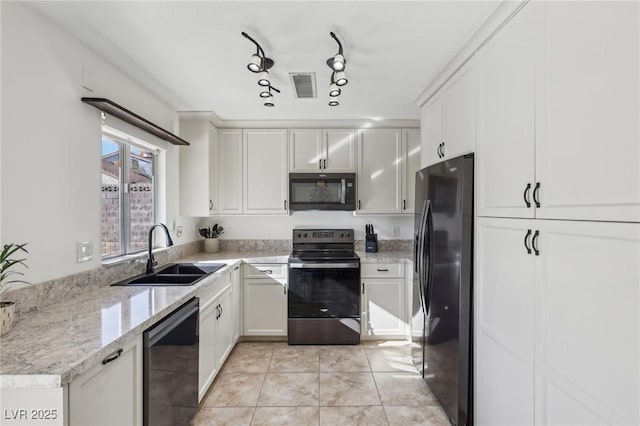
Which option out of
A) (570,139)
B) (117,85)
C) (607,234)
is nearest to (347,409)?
(607,234)

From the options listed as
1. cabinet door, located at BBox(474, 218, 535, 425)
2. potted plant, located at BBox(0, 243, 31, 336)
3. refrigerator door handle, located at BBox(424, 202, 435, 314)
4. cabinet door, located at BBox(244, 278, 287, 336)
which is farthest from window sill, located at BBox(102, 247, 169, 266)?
cabinet door, located at BBox(474, 218, 535, 425)

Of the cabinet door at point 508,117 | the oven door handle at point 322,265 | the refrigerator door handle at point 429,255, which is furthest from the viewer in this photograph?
the oven door handle at point 322,265

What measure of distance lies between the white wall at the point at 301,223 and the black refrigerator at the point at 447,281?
1253 mm

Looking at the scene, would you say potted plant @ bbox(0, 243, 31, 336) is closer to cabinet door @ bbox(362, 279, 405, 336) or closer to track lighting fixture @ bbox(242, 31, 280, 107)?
track lighting fixture @ bbox(242, 31, 280, 107)

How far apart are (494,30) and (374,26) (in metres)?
0.60

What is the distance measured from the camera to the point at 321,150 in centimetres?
333

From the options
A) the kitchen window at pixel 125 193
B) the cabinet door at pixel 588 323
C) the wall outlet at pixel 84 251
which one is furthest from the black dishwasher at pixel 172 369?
the cabinet door at pixel 588 323

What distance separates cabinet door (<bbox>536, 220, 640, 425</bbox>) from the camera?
857 millimetres

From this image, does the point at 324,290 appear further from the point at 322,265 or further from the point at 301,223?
the point at 301,223

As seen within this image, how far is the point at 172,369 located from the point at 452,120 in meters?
2.23

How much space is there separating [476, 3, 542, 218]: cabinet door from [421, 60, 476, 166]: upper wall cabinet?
10 cm

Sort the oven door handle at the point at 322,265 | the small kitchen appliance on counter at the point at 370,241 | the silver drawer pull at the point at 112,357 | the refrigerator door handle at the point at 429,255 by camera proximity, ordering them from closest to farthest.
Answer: the silver drawer pull at the point at 112,357, the refrigerator door handle at the point at 429,255, the oven door handle at the point at 322,265, the small kitchen appliance on counter at the point at 370,241

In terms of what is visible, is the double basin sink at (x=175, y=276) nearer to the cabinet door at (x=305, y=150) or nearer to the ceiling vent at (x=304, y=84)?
the cabinet door at (x=305, y=150)

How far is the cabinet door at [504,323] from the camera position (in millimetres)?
1276
